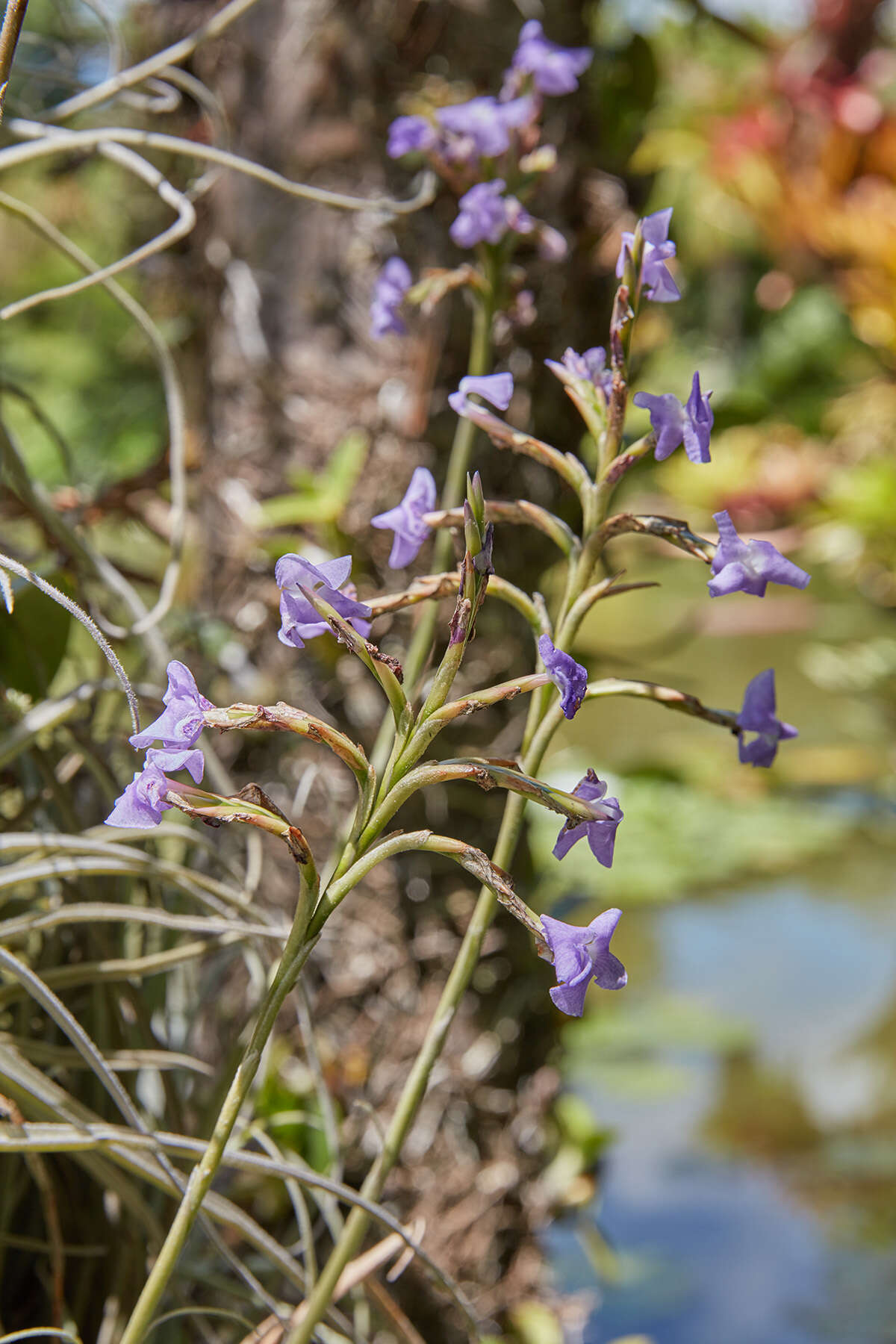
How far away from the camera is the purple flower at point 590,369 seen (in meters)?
0.29

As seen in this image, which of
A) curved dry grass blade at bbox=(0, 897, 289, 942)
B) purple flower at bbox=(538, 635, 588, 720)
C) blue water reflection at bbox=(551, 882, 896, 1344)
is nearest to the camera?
purple flower at bbox=(538, 635, 588, 720)

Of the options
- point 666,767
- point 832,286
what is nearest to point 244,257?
point 666,767

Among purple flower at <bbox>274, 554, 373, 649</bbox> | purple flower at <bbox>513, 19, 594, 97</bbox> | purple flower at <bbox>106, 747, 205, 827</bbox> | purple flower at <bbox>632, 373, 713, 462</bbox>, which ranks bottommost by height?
purple flower at <bbox>106, 747, 205, 827</bbox>

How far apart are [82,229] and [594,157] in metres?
2.39

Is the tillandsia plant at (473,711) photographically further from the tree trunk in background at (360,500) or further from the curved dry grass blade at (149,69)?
the tree trunk in background at (360,500)

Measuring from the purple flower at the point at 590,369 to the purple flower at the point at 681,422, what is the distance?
4cm

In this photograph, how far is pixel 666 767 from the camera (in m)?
0.79

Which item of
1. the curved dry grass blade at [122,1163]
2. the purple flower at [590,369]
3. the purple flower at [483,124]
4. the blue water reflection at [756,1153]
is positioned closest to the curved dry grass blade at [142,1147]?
the curved dry grass blade at [122,1163]

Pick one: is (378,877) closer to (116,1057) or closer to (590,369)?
(116,1057)

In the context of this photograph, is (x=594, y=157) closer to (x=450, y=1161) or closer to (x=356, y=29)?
(x=356, y=29)

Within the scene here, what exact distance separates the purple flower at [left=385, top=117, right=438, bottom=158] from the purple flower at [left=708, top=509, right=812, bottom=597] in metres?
0.26

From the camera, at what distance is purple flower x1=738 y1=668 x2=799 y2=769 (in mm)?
253

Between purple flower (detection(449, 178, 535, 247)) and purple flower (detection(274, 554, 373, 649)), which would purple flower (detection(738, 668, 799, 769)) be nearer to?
purple flower (detection(274, 554, 373, 649))

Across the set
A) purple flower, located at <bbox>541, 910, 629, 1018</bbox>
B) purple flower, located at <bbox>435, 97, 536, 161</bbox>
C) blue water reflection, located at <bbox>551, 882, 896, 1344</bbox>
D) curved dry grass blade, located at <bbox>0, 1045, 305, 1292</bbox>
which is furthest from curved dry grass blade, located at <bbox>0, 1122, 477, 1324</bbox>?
blue water reflection, located at <bbox>551, 882, 896, 1344</bbox>
